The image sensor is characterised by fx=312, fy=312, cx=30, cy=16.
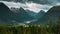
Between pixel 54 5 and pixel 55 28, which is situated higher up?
pixel 54 5

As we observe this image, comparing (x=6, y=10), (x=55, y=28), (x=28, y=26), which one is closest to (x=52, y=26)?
(x=55, y=28)

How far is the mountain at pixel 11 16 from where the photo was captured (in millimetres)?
7898

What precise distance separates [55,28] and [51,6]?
596 mm

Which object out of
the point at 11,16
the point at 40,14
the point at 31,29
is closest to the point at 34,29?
the point at 31,29

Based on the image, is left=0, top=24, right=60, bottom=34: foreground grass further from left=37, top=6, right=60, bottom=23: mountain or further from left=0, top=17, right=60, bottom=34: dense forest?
left=37, top=6, right=60, bottom=23: mountain

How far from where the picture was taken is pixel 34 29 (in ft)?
25.8

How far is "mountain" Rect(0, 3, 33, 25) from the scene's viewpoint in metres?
7.90

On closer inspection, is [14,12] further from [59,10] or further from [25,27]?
[59,10]

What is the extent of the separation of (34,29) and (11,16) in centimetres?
68

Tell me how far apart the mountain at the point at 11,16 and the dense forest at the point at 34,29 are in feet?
0.53

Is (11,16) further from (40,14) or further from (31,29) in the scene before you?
(40,14)

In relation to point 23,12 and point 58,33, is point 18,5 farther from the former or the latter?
point 58,33

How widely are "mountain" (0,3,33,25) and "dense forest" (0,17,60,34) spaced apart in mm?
160

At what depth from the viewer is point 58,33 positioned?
7875mm
